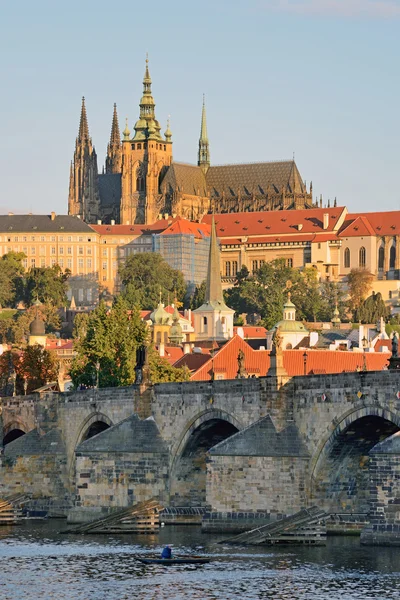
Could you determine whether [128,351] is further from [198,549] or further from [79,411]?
[198,549]

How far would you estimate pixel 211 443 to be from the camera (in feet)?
235

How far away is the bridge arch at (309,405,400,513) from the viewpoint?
6047cm

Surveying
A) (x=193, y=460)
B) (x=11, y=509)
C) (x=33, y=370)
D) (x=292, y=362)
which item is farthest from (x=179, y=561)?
(x=33, y=370)

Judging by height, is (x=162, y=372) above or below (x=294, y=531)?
above

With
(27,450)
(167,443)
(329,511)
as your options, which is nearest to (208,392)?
Result: (167,443)

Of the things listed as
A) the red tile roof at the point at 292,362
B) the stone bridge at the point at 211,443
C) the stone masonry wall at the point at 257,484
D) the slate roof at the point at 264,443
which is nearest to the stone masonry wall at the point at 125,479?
the stone bridge at the point at 211,443

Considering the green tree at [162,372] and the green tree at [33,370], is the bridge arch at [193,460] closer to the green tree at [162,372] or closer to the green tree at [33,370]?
the green tree at [162,372]

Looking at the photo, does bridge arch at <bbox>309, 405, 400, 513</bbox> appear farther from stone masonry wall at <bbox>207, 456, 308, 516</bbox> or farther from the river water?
the river water

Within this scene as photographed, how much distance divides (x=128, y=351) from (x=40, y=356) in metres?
19.9

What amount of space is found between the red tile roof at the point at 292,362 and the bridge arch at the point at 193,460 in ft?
130

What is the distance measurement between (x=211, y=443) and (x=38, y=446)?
1344cm

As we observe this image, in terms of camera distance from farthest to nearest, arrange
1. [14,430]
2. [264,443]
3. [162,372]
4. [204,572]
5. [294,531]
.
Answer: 1. [162,372]
2. [14,430]
3. [264,443]
4. [294,531]
5. [204,572]

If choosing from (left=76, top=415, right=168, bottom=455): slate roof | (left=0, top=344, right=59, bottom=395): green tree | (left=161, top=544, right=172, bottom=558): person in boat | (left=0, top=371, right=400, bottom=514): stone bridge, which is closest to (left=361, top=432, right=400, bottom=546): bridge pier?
(left=0, top=371, right=400, bottom=514): stone bridge

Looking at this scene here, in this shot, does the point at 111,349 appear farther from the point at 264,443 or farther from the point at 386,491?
the point at 386,491
